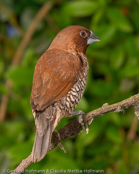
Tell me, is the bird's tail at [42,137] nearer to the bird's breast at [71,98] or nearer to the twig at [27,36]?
the bird's breast at [71,98]

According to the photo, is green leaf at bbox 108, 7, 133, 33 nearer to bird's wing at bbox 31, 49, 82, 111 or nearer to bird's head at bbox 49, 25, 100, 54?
bird's head at bbox 49, 25, 100, 54

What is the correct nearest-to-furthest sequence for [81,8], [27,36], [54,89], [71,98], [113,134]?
1. [54,89]
2. [71,98]
3. [113,134]
4. [81,8]
5. [27,36]

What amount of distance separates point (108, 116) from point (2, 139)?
1093mm

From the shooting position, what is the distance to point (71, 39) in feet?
9.99

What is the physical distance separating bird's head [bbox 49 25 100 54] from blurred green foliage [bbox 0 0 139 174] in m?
0.73

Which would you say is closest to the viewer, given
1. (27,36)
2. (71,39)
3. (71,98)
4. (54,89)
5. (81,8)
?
(54,89)

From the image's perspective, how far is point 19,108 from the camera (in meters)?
4.40

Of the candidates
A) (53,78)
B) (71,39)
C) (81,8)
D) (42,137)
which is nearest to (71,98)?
(53,78)

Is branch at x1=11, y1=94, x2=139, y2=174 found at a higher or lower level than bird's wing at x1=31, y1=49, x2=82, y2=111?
lower

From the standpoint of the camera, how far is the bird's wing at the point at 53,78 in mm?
Answer: 2439

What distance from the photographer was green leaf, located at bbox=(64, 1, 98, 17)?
4.18 meters

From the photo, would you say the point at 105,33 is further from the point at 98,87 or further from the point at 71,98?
the point at 71,98

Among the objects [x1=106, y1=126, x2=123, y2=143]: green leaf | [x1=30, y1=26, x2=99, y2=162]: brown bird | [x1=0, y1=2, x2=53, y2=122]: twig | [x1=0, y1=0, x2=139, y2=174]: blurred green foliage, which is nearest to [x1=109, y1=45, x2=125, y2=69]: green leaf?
[x1=0, y1=0, x2=139, y2=174]: blurred green foliage

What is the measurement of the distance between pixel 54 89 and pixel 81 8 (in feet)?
6.36
